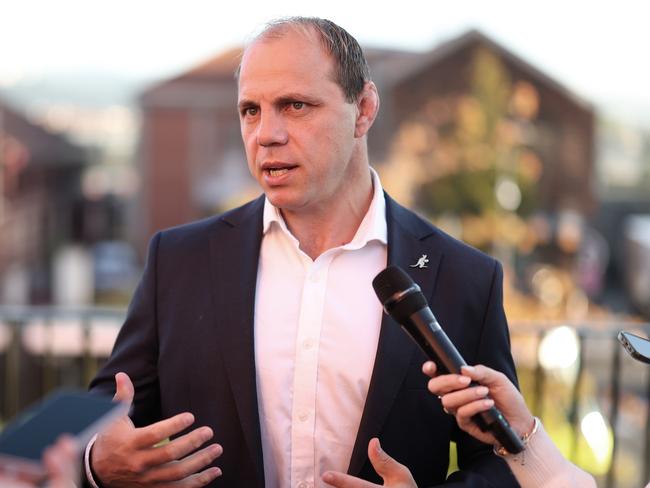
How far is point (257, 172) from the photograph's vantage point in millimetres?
1972

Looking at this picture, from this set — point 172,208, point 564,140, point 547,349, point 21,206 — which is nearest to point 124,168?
point 172,208

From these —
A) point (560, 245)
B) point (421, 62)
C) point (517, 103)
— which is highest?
point (421, 62)

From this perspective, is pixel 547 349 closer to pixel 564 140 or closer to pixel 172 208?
pixel 564 140

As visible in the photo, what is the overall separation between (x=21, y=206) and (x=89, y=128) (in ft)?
72.9

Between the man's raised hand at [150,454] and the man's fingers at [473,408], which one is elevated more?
the man's fingers at [473,408]

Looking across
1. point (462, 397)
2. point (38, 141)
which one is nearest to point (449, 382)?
point (462, 397)

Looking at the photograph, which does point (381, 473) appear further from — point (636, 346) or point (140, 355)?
point (140, 355)

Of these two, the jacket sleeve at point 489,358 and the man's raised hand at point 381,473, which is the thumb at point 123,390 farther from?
the jacket sleeve at point 489,358

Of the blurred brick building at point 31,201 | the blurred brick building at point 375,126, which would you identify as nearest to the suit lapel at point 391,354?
the blurred brick building at point 31,201

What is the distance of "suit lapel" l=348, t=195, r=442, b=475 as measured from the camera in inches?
75.8

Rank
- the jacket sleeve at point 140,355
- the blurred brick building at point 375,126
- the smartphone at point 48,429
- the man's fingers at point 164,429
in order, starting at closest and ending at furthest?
the smartphone at point 48,429
the man's fingers at point 164,429
the jacket sleeve at point 140,355
the blurred brick building at point 375,126

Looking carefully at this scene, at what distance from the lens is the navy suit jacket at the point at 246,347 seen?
1.94 m

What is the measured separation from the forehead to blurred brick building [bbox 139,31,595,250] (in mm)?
25112

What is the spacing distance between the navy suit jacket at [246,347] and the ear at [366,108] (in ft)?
0.77
